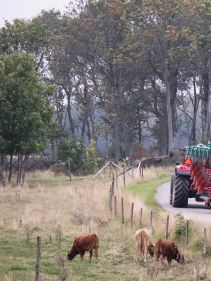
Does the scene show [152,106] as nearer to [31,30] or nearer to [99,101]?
[99,101]

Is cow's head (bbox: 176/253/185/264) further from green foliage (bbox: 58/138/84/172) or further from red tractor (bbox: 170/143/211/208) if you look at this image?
green foliage (bbox: 58/138/84/172)

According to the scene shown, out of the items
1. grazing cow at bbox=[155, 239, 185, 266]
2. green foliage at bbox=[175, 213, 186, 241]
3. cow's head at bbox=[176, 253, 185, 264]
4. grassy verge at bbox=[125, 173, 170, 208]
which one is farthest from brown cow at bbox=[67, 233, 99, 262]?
grassy verge at bbox=[125, 173, 170, 208]

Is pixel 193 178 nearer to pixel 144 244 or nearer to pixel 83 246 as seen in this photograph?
pixel 144 244

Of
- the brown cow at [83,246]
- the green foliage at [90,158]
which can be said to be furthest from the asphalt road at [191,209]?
the green foliage at [90,158]

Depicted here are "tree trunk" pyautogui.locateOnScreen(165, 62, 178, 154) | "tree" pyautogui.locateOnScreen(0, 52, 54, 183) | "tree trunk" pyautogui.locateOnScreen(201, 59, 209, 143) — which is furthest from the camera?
"tree trunk" pyautogui.locateOnScreen(201, 59, 209, 143)

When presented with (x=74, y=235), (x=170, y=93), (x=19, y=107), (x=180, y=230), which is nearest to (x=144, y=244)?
(x=180, y=230)

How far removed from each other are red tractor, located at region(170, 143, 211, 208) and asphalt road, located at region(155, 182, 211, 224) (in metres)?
0.36

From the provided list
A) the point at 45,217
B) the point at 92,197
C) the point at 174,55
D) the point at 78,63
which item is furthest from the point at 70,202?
the point at 78,63

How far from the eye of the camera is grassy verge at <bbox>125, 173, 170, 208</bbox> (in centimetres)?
2988

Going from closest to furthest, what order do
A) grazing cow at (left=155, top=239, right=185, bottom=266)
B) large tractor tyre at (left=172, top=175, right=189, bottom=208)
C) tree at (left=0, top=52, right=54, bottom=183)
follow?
grazing cow at (left=155, top=239, right=185, bottom=266) < large tractor tyre at (left=172, top=175, right=189, bottom=208) < tree at (left=0, top=52, right=54, bottom=183)

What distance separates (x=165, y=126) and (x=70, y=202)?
1573 inches

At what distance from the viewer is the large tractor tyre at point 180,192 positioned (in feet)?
90.2

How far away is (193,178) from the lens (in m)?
26.4

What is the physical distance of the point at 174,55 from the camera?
62562 millimetres
